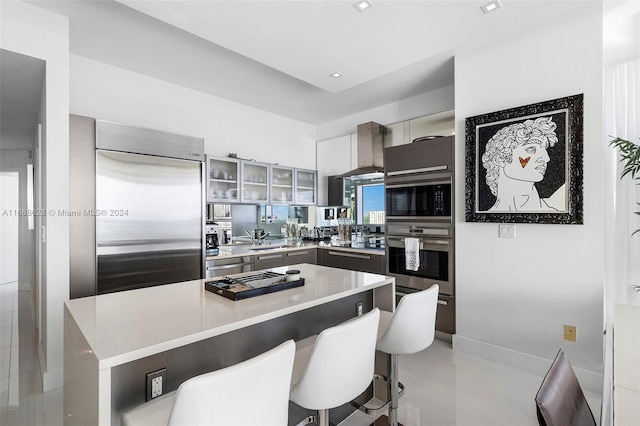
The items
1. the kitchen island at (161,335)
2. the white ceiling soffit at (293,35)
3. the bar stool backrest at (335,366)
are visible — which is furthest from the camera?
the white ceiling soffit at (293,35)

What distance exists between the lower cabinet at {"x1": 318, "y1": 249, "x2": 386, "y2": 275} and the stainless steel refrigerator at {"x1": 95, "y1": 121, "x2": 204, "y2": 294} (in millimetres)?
1650

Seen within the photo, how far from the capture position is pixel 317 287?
1798 mm

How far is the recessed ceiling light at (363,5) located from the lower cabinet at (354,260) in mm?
2422

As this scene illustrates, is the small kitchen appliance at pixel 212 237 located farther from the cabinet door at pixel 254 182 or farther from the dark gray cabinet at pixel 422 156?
the dark gray cabinet at pixel 422 156

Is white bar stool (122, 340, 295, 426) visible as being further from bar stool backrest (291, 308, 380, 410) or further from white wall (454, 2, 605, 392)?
white wall (454, 2, 605, 392)

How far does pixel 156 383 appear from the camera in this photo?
1.21 m

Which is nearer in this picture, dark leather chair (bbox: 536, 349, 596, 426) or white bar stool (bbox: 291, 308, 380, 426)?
dark leather chair (bbox: 536, 349, 596, 426)

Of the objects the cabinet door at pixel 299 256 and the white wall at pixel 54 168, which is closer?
the white wall at pixel 54 168

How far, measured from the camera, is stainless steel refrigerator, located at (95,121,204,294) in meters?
2.63

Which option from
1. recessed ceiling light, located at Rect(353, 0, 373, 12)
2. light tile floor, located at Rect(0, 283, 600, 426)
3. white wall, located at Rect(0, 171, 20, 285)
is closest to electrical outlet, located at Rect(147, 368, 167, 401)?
light tile floor, located at Rect(0, 283, 600, 426)

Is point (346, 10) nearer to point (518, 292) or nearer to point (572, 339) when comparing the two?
point (518, 292)

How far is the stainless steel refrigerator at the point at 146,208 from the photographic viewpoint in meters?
2.63

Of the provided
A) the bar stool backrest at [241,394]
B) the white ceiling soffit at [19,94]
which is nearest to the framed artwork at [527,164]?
the bar stool backrest at [241,394]

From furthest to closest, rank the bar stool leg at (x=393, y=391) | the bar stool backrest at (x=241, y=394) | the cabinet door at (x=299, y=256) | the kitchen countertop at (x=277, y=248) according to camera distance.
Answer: the cabinet door at (x=299, y=256) < the kitchen countertop at (x=277, y=248) < the bar stool leg at (x=393, y=391) < the bar stool backrest at (x=241, y=394)
